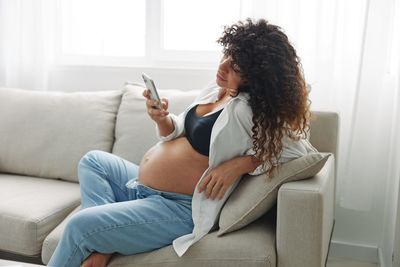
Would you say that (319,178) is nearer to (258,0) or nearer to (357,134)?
(357,134)

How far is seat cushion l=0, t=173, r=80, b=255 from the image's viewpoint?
76.2 inches

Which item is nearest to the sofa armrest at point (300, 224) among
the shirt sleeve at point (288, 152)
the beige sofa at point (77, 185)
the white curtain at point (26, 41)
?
the beige sofa at point (77, 185)

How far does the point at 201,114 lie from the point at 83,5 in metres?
1.41

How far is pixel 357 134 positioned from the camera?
2398 mm

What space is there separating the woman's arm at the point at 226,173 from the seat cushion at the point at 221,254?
15cm

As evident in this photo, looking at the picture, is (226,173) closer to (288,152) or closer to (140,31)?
(288,152)

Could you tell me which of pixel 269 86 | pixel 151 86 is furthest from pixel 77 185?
pixel 269 86

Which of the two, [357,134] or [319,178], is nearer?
[319,178]

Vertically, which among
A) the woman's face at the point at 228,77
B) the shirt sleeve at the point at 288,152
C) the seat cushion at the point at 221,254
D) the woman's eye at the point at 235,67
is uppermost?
the woman's eye at the point at 235,67

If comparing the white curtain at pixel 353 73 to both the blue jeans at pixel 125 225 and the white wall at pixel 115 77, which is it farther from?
the blue jeans at pixel 125 225

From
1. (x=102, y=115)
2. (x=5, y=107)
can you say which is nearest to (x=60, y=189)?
(x=102, y=115)

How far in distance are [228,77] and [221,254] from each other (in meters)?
0.59

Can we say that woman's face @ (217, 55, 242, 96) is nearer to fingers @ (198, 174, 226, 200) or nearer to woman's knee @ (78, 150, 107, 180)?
fingers @ (198, 174, 226, 200)

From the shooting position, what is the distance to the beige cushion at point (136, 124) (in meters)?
2.31
